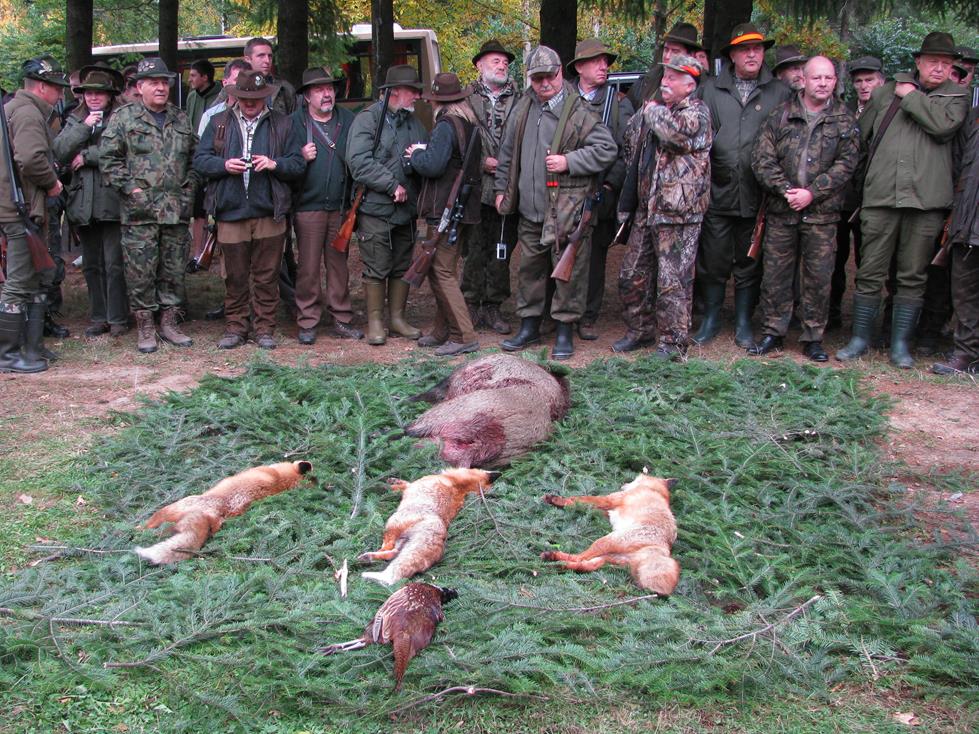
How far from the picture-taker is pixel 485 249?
891cm

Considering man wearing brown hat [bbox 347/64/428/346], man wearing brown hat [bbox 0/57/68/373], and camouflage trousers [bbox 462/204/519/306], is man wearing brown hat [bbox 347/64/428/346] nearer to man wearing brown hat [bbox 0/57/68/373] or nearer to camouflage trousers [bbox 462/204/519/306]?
camouflage trousers [bbox 462/204/519/306]

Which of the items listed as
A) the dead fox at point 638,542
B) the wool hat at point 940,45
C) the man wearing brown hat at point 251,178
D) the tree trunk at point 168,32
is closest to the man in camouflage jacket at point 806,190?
the wool hat at point 940,45

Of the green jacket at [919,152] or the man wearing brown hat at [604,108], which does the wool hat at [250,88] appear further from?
the green jacket at [919,152]

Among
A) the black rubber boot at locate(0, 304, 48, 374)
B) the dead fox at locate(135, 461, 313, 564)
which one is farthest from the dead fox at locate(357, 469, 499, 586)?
the black rubber boot at locate(0, 304, 48, 374)

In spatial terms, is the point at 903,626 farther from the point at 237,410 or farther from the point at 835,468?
the point at 237,410

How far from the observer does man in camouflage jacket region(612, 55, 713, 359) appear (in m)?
7.45

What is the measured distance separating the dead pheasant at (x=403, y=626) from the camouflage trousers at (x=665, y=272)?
467cm

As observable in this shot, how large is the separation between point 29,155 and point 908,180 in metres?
7.07

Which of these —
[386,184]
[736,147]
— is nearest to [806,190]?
[736,147]

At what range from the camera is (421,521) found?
4.41 metres

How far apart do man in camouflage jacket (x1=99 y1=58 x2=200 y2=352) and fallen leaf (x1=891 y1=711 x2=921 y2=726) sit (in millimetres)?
6627

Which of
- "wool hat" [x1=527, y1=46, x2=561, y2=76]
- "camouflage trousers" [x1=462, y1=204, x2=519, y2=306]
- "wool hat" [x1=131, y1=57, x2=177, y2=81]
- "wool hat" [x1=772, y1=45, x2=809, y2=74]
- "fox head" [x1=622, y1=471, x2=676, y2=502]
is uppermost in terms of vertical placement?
"wool hat" [x1=772, y1=45, x2=809, y2=74]

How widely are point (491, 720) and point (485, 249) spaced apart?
608cm

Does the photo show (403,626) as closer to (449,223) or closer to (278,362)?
(278,362)
